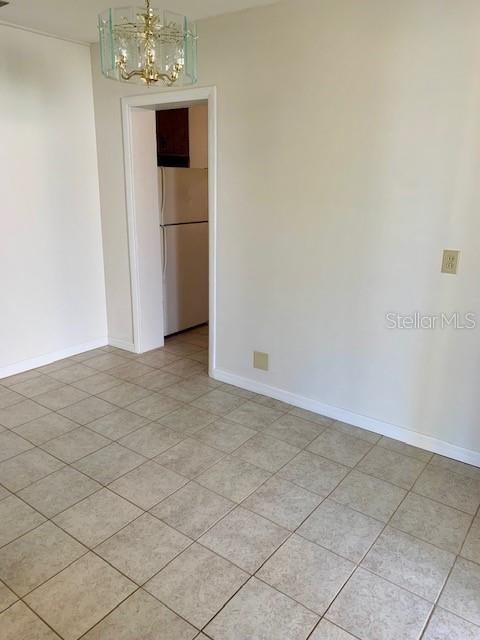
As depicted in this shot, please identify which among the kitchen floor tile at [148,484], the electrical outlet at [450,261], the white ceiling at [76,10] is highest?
the white ceiling at [76,10]

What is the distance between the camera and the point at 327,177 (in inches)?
109

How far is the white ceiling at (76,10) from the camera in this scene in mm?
2730

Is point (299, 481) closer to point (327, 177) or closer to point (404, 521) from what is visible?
point (404, 521)

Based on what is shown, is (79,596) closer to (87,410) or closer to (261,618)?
(261,618)

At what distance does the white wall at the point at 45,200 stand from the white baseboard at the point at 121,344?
0.27 m

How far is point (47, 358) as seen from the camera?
154 inches

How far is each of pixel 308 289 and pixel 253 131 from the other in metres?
1.06

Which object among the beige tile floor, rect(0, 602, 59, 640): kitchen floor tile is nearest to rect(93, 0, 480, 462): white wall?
the beige tile floor

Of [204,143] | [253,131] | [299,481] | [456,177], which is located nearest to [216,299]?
[253,131]

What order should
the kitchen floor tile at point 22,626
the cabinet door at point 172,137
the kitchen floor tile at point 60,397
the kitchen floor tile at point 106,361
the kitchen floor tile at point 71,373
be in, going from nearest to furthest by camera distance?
1. the kitchen floor tile at point 22,626
2. the kitchen floor tile at point 60,397
3. the kitchen floor tile at point 71,373
4. the kitchen floor tile at point 106,361
5. the cabinet door at point 172,137

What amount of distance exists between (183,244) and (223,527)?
302cm

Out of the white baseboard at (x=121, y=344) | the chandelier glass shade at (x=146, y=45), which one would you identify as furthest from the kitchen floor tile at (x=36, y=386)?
the chandelier glass shade at (x=146, y=45)

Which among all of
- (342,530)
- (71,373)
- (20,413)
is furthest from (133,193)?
(342,530)

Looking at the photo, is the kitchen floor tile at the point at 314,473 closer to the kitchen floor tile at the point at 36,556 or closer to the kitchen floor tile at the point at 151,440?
the kitchen floor tile at the point at 151,440
